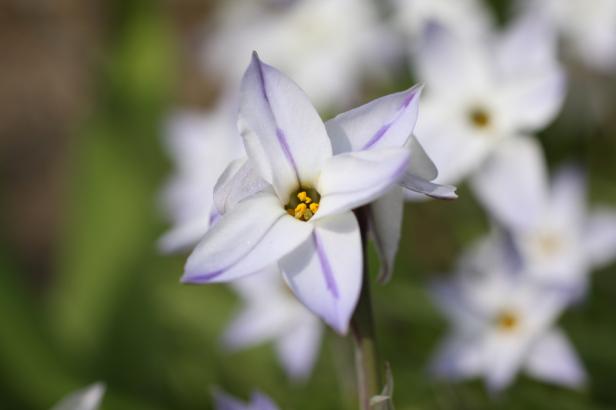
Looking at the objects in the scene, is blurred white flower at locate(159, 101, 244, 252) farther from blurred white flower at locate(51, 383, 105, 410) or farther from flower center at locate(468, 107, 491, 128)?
blurred white flower at locate(51, 383, 105, 410)

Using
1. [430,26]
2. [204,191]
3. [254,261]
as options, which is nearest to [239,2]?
[204,191]

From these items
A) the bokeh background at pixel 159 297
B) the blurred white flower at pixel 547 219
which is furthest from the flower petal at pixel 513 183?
the bokeh background at pixel 159 297

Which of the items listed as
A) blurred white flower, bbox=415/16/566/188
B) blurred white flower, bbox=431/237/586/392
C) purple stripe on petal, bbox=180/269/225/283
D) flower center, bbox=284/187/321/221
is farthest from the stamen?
purple stripe on petal, bbox=180/269/225/283

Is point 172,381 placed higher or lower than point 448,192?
lower

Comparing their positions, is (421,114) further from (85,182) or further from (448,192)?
(85,182)

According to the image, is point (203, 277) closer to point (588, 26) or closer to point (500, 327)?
point (500, 327)

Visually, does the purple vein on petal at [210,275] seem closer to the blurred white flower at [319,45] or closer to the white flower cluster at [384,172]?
the white flower cluster at [384,172]
